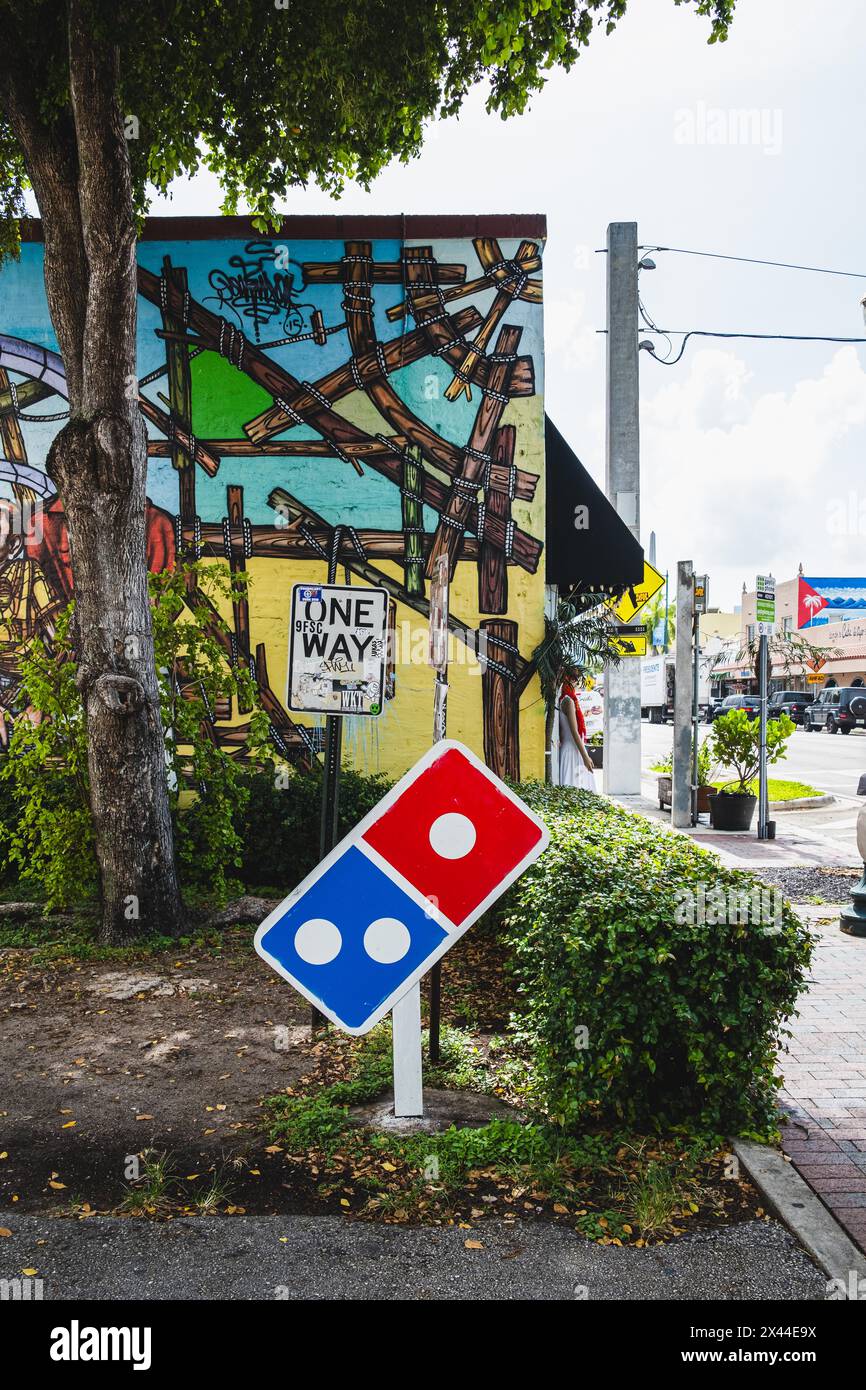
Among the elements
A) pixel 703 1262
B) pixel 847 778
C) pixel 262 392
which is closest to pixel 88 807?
pixel 262 392

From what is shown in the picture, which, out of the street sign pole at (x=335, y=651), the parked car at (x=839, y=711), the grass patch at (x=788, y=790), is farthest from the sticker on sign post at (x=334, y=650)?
the parked car at (x=839, y=711)

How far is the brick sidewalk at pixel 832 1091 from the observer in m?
3.86

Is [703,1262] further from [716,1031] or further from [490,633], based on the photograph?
[490,633]

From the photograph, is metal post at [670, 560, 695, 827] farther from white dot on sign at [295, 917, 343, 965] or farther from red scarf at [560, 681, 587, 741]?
white dot on sign at [295, 917, 343, 965]

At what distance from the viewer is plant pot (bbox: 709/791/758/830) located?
1415 centimetres

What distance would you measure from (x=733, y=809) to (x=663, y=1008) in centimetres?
1066

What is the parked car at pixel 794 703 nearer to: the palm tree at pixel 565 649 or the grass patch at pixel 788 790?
the grass patch at pixel 788 790

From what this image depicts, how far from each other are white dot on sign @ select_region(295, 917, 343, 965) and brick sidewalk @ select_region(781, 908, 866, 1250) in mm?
2062

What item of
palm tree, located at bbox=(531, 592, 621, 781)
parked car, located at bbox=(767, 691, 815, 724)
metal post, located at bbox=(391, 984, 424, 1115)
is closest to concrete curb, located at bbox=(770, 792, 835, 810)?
palm tree, located at bbox=(531, 592, 621, 781)

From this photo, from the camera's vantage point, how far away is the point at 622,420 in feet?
56.2

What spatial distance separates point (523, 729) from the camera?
10.8m

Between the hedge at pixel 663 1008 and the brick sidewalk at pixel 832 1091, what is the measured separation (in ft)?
0.84

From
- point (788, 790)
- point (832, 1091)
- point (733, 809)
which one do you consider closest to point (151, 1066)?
point (832, 1091)

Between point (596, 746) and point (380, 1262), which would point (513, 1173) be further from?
point (596, 746)
